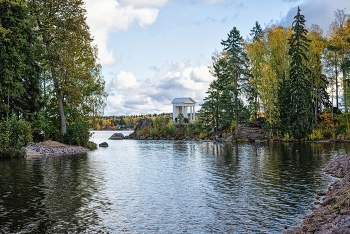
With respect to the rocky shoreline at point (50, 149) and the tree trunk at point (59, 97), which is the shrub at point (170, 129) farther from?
the rocky shoreline at point (50, 149)

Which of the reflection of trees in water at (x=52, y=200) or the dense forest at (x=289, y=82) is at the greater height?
the dense forest at (x=289, y=82)

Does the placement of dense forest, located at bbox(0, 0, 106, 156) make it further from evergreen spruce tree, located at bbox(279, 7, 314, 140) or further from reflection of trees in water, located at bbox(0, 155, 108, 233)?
evergreen spruce tree, located at bbox(279, 7, 314, 140)

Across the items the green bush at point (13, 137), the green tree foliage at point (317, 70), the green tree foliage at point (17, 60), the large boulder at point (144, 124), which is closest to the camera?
the green bush at point (13, 137)

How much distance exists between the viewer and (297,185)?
17.1m

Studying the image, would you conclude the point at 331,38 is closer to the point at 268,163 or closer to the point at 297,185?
the point at 268,163

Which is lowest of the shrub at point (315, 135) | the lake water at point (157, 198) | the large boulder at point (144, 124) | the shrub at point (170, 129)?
the lake water at point (157, 198)

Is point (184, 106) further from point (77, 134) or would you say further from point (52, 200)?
point (52, 200)

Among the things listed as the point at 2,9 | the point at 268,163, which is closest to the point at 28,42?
the point at 2,9

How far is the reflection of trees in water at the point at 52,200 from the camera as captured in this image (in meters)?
11.0

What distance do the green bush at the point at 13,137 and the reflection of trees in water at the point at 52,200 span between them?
6.96 meters

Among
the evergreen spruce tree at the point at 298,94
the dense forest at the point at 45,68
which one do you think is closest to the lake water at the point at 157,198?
the dense forest at the point at 45,68

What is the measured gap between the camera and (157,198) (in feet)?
48.9

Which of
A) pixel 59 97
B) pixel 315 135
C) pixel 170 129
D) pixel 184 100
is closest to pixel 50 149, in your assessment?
pixel 59 97

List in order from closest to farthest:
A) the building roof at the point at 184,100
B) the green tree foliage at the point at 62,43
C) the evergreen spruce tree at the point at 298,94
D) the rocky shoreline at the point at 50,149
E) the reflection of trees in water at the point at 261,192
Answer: the reflection of trees in water at the point at 261,192 < the rocky shoreline at the point at 50,149 < the green tree foliage at the point at 62,43 < the evergreen spruce tree at the point at 298,94 < the building roof at the point at 184,100
